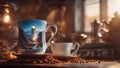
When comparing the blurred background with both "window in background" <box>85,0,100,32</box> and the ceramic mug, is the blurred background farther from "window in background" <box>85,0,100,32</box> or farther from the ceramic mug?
the ceramic mug

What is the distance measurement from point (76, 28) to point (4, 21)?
1124 millimetres

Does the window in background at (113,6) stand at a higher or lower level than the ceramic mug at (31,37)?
higher

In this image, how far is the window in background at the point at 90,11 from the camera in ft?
8.33

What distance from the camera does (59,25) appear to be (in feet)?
9.37

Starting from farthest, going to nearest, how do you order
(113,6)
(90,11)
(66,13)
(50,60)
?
(66,13) → (90,11) → (113,6) → (50,60)

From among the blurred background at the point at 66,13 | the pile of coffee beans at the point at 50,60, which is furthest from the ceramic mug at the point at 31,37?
the blurred background at the point at 66,13

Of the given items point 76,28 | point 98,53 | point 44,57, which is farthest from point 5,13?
point 76,28

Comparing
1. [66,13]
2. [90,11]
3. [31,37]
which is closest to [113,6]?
[90,11]

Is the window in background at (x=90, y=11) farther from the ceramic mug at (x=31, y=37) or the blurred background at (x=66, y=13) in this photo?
the ceramic mug at (x=31, y=37)

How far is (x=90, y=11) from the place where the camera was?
8.62 ft

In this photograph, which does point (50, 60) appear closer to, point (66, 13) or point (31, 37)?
point (31, 37)

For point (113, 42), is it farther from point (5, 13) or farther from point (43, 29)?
point (5, 13)

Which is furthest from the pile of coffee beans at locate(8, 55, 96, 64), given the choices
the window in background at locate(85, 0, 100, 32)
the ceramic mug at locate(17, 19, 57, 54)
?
the window in background at locate(85, 0, 100, 32)

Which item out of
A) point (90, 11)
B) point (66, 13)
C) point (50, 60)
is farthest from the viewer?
point (66, 13)
